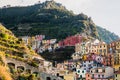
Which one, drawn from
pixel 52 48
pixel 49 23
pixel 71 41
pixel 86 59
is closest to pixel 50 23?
pixel 49 23

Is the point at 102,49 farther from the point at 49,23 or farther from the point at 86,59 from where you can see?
the point at 49,23

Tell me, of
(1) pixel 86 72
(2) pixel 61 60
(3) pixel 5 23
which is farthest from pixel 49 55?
(3) pixel 5 23

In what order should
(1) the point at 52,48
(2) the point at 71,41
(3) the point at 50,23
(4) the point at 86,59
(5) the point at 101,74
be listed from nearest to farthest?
(5) the point at 101,74 < (4) the point at 86,59 < (2) the point at 71,41 < (1) the point at 52,48 < (3) the point at 50,23

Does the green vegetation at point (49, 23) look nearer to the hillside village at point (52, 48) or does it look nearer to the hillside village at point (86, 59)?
the hillside village at point (52, 48)

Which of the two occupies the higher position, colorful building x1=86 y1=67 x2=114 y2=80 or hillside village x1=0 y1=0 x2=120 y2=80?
hillside village x1=0 y1=0 x2=120 y2=80

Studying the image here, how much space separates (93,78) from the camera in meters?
91.1

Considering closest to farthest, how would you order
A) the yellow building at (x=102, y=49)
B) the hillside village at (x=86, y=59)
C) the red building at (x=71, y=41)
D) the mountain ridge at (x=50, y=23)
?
the hillside village at (x=86, y=59)
the yellow building at (x=102, y=49)
the red building at (x=71, y=41)
the mountain ridge at (x=50, y=23)

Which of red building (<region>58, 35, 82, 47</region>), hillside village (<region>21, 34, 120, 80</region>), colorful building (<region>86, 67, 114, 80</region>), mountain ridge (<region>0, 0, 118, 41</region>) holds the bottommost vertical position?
colorful building (<region>86, 67, 114, 80</region>)

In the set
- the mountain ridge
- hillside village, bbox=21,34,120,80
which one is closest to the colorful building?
hillside village, bbox=21,34,120,80

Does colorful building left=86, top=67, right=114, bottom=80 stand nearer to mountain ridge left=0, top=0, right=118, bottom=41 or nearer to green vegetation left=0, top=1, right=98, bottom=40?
mountain ridge left=0, top=0, right=118, bottom=41

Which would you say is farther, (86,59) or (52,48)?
(52,48)

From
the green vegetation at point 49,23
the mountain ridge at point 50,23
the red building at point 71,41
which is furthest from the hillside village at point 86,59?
the mountain ridge at point 50,23

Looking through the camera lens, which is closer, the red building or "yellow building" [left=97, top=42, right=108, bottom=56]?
"yellow building" [left=97, top=42, right=108, bottom=56]

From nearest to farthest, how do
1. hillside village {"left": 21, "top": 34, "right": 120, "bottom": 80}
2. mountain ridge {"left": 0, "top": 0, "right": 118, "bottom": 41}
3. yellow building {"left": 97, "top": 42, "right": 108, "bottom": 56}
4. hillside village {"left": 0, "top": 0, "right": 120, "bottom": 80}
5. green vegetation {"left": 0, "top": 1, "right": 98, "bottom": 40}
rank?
hillside village {"left": 0, "top": 0, "right": 120, "bottom": 80}
hillside village {"left": 21, "top": 34, "right": 120, "bottom": 80}
yellow building {"left": 97, "top": 42, "right": 108, "bottom": 56}
green vegetation {"left": 0, "top": 1, "right": 98, "bottom": 40}
mountain ridge {"left": 0, "top": 0, "right": 118, "bottom": 41}
